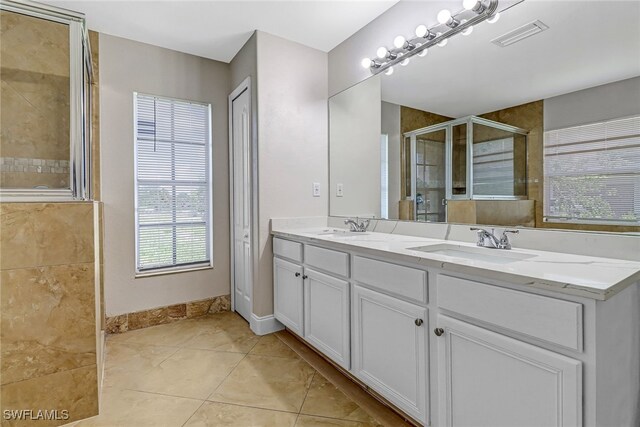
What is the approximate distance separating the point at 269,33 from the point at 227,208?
1581 millimetres

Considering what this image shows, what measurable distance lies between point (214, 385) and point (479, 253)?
1.66 m

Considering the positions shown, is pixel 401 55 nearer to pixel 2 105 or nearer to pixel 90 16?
pixel 90 16

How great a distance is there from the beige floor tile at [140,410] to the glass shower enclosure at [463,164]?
69.1 inches

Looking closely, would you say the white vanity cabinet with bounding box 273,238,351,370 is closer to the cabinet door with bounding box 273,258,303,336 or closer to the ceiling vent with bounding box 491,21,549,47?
the cabinet door with bounding box 273,258,303,336

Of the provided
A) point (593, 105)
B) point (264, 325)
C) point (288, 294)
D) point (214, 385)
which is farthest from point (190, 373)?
point (593, 105)

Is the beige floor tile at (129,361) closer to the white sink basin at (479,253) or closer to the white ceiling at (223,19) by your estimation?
the white sink basin at (479,253)

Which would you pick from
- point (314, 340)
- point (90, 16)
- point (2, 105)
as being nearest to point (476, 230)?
point (314, 340)

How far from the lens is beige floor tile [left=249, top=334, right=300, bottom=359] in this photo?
7.43 ft

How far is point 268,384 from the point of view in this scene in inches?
74.9

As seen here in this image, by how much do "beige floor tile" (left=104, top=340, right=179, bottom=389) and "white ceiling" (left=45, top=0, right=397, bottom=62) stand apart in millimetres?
2425

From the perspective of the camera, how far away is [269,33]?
2.53 meters

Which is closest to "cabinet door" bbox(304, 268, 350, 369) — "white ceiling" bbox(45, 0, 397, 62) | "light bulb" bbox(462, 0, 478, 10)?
"light bulb" bbox(462, 0, 478, 10)

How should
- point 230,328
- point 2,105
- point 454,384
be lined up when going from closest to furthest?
point 454,384
point 2,105
point 230,328

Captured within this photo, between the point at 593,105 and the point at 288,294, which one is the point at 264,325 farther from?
the point at 593,105
